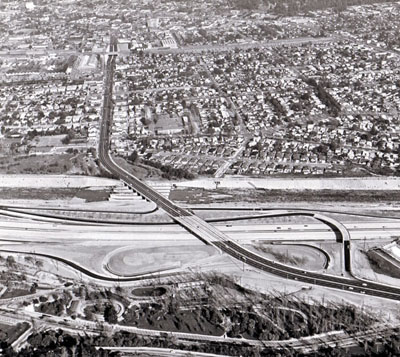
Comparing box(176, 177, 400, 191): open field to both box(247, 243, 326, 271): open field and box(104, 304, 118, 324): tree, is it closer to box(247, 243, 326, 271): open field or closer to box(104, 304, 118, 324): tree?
box(247, 243, 326, 271): open field

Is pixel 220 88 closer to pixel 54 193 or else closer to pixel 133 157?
pixel 133 157

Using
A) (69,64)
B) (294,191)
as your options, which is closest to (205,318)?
(294,191)

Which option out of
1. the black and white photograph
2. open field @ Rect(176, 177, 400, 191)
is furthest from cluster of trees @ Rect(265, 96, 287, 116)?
open field @ Rect(176, 177, 400, 191)

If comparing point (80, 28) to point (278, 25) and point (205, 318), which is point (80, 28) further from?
point (205, 318)

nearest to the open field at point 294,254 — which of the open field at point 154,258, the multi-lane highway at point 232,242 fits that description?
the multi-lane highway at point 232,242

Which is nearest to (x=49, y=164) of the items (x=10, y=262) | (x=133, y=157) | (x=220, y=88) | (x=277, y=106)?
(x=133, y=157)

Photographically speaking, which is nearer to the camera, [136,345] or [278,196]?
[136,345]

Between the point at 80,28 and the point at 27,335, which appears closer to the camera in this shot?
the point at 27,335
